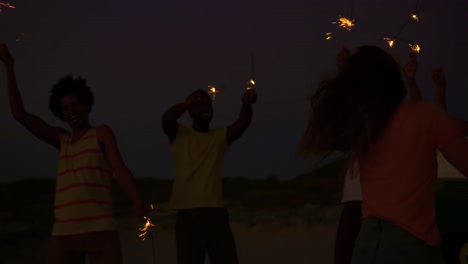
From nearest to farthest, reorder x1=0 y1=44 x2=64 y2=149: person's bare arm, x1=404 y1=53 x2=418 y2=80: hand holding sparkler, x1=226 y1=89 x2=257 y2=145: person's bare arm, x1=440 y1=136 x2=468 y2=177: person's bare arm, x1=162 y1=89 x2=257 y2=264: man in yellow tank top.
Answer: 1. x1=440 y1=136 x2=468 y2=177: person's bare arm
2. x1=404 y1=53 x2=418 y2=80: hand holding sparkler
3. x1=0 y1=44 x2=64 y2=149: person's bare arm
4. x1=162 y1=89 x2=257 y2=264: man in yellow tank top
5. x1=226 y1=89 x2=257 y2=145: person's bare arm

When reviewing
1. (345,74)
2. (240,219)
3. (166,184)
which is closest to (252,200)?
(240,219)

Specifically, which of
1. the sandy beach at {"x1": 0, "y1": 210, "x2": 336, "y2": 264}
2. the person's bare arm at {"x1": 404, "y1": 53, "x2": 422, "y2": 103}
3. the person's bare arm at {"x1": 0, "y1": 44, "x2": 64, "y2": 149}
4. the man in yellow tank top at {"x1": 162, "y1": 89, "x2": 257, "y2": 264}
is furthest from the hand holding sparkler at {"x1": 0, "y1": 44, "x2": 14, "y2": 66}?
the sandy beach at {"x1": 0, "y1": 210, "x2": 336, "y2": 264}

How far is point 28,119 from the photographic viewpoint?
357 cm

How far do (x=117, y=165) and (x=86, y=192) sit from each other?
190mm

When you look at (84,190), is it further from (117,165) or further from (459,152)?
(459,152)

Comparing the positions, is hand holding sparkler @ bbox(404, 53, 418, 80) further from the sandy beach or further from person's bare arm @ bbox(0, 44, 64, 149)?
the sandy beach

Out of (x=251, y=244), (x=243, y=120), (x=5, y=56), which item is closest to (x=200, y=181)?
(x=243, y=120)

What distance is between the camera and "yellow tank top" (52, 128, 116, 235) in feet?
10.8

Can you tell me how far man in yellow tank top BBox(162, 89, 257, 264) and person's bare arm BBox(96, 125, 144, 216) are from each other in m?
0.89

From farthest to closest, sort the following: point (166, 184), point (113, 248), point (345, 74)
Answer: point (166, 184) → point (113, 248) → point (345, 74)

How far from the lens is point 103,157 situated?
3.37 meters

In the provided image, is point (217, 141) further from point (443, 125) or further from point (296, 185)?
point (296, 185)

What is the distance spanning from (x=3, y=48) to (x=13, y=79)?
0.16 metres

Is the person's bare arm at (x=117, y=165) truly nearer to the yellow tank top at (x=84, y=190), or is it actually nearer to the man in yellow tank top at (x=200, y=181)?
the yellow tank top at (x=84, y=190)
